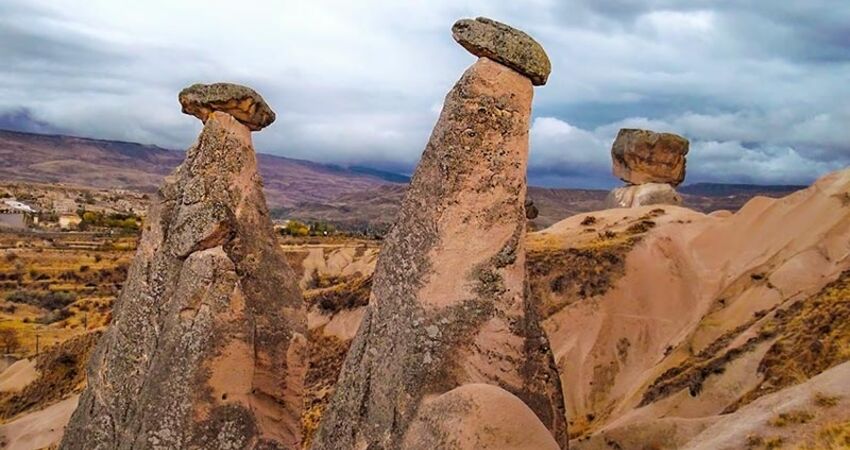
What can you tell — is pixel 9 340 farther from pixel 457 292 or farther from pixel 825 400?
Result: pixel 825 400

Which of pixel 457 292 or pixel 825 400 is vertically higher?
pixel 457 292

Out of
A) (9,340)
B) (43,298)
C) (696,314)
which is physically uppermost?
(696,314)

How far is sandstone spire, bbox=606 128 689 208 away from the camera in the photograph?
36.4 m

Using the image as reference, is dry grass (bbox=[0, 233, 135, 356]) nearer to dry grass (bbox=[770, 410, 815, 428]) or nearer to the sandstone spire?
the sandstone spire

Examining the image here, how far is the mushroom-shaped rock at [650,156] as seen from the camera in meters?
36.5

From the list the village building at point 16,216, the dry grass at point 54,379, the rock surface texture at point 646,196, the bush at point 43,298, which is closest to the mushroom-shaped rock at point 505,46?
the dry grass at point 54,379

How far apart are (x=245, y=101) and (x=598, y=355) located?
47.3 ft

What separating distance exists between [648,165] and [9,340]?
1289 inches

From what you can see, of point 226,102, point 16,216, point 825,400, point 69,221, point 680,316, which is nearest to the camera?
point 825,400

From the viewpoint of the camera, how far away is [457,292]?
884cm

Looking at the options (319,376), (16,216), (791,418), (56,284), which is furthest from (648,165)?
(16,216)

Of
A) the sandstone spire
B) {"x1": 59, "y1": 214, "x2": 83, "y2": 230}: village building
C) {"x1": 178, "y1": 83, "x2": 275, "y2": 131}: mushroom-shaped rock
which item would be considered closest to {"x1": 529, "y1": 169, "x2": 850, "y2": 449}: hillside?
the sandstone spire

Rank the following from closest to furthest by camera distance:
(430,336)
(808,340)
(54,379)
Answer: (430,336) < (808,340) < (54,379)

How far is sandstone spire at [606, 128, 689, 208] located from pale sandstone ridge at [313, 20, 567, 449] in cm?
2836
